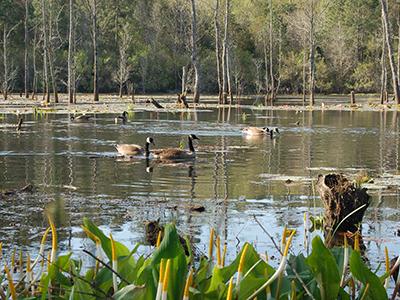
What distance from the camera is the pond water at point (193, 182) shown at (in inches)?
368

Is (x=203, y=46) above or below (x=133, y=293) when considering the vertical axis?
above

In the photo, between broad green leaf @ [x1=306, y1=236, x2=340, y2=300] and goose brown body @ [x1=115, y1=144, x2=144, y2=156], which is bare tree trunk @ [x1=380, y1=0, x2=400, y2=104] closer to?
goose brown body @ [x1=115, y1=144, x2=144, y2=156]

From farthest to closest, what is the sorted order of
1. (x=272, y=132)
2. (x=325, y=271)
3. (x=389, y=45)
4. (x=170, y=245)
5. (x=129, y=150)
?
(x=389, y=45)
(x=272, y=132)
(x=129, y=150)
(x=325, y=271)
(x=170, y=245)

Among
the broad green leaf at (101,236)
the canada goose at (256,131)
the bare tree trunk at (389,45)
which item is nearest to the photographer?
the broad green leaf at (101,236)

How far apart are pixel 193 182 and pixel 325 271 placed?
975 cm

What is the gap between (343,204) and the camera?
31.2 ft

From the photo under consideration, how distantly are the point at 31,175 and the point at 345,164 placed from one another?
21.8 feet

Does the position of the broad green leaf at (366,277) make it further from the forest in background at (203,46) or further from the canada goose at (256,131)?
the forest in background at (203,46)

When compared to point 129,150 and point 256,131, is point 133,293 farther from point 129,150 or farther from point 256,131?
point 256,131

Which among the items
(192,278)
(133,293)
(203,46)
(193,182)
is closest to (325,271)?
(192,278)

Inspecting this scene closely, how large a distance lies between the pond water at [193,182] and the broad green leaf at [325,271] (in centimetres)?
411

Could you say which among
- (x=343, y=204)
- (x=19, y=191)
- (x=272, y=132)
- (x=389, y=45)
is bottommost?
(x=19, y=191)

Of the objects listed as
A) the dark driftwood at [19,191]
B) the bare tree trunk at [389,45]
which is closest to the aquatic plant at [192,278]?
the dark driftwood at [19,191]

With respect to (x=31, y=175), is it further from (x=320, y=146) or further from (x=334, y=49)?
(x=334, y=49)
